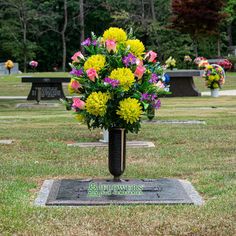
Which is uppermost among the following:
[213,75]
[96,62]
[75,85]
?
[96,62]

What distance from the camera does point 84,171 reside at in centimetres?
832

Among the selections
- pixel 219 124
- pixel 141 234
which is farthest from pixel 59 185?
pixel 219 124

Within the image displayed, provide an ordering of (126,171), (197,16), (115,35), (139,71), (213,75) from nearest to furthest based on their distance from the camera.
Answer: (139,71)
(115,35)
(126,171)
(213,75)
(197,16)

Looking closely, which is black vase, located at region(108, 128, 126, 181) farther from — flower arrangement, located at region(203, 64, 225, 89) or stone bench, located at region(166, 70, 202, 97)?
stone bench, located at region(166, 70, 202, 97)

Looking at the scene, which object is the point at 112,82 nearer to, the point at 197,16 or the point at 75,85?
the point at 75,85

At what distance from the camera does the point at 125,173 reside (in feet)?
26.7

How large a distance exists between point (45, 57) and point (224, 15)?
767 inches

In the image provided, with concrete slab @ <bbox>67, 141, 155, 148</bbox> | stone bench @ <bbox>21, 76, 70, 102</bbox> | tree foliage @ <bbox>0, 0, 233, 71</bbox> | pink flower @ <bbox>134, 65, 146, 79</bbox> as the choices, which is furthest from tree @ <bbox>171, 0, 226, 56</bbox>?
pink flower @ <bbox>134, 65, 146, 79</bbox>

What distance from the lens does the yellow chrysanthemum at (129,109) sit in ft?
22.2

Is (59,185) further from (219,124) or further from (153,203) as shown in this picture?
(219,124)

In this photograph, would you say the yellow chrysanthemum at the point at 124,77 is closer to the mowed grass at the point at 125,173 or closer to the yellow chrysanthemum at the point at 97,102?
the yellow chrysanthemum at the point at 97,102

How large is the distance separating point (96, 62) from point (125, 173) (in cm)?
176

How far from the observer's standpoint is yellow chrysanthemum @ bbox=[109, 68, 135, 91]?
6719 millimetres

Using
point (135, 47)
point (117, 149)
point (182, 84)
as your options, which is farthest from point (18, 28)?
point (117, 149)
